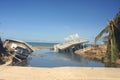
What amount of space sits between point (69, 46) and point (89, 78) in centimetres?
4883

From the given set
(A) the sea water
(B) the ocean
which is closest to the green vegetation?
(B) the ocean

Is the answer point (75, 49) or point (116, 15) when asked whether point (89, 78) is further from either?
point (75, 49)

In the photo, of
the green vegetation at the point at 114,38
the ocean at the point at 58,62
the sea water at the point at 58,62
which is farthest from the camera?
the sea water at the point at 58,62

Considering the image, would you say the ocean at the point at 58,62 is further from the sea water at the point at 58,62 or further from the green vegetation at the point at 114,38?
the green vegetation at the point at 114,38

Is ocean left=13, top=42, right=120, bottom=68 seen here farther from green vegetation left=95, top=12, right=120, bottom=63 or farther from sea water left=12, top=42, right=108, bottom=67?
green vegetation left=95, top=12, right=120, bottom=63

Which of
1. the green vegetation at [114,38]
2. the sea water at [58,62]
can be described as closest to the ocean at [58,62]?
the sea water at [58,62]

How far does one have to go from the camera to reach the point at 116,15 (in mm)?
22828

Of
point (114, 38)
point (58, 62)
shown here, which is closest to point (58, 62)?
point (58, 62)

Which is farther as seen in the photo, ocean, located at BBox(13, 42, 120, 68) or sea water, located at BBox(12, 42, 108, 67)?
sea water, located at BBox(12, 42, 108, 67)

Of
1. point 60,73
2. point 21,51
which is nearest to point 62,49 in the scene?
point 21,51

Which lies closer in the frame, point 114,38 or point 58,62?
point 114,38

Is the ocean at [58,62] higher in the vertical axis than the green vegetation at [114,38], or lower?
lower

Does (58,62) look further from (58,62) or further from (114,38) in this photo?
(114,38)

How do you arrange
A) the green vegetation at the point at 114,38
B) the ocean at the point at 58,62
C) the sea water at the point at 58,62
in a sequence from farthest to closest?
1. the sea water at the point at 58,62
2. the ocean at the point at 58,62
3. the green vegetation at the point at 114,38
